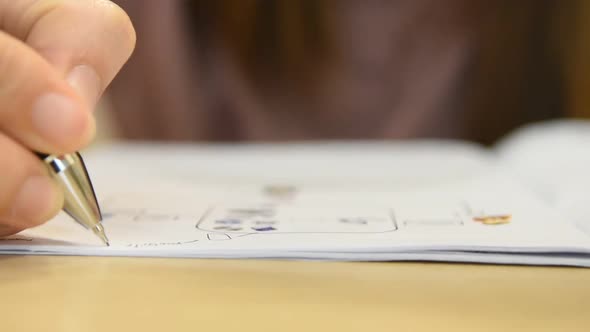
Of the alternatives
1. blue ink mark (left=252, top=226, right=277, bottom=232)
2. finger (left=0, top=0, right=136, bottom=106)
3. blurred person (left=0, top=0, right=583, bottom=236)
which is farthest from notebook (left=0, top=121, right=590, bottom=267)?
blurred person (left=0, top=0, right=583, bottom=236)

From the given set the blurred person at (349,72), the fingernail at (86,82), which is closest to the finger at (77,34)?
the fingernail at (86,82)

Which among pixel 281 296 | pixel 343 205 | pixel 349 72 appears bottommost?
pixel 281 296

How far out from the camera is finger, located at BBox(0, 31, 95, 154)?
11.9 inches

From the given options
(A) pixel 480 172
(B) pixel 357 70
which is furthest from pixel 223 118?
(A) pixel 480 172

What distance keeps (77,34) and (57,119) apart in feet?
0.21

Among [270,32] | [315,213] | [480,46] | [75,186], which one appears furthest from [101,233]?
[480,46]

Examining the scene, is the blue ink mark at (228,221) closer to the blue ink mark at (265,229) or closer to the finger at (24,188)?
the blue ink mark at (265,229)

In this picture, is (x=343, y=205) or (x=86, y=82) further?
(x=343, y=205)

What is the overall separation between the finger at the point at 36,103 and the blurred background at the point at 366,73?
2.18 ft

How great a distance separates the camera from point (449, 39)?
1.05m

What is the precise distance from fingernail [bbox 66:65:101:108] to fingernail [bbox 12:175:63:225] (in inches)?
2.0

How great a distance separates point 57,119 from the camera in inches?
12.1

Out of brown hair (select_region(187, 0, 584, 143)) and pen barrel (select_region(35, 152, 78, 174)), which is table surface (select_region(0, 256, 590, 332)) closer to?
pen barrel (select_region(35, 152, 78, 174))

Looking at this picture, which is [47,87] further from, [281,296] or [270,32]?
[270,32]
